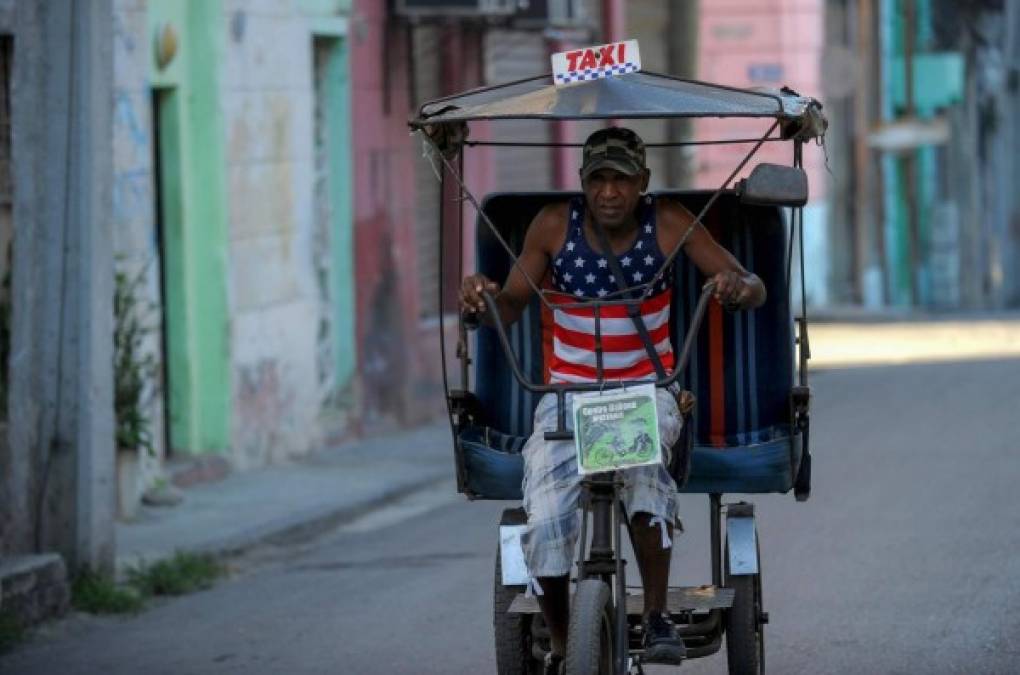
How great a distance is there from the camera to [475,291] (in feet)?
22.4

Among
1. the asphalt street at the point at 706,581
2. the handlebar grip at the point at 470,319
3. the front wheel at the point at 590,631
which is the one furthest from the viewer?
the asphalt street at the point at 706,581

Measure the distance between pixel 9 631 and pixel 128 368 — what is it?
3.60 m

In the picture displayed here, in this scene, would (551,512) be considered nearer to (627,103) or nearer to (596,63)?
(627,103)

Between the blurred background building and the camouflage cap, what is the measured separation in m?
0.81

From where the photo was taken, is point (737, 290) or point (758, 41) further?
point (758, 41)

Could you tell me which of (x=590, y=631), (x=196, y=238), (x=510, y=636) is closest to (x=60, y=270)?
(x=510, y=636)

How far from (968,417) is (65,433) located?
7.83m

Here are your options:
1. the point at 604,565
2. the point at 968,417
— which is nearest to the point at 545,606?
the point at 604,565

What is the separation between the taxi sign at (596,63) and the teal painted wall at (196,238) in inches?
305

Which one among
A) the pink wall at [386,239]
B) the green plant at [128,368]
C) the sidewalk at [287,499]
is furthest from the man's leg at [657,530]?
the pink wall at [386,239]

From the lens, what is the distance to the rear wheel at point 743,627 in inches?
278

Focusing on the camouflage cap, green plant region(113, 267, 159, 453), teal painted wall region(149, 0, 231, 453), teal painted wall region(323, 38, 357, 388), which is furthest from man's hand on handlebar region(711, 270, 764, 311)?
teal painted wall region(323, 38, 357, 388)

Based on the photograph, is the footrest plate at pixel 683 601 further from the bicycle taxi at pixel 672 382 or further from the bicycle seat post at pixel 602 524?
the bicycle seat post at pixel 602 524

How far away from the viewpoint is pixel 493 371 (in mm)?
7625
